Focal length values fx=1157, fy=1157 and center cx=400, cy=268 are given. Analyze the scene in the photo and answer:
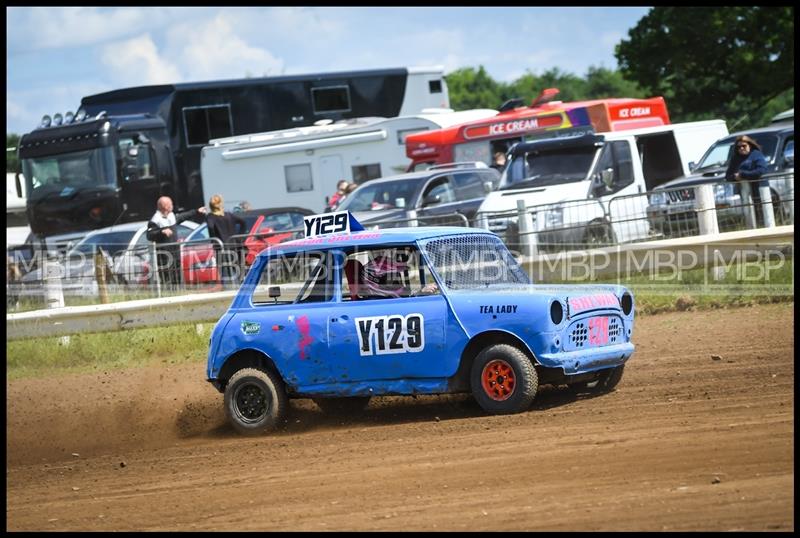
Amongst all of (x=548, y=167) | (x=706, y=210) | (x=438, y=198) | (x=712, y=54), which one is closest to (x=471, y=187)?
(x=438, y=198)

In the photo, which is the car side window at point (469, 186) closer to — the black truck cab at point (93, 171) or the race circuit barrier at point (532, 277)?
the race circuit barrier at point (532, 277)

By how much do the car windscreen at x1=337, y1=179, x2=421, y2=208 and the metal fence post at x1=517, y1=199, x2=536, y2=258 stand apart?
313cm

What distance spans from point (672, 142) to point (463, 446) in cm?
1181

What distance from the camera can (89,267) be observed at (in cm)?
1584

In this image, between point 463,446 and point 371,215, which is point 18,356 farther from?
point 463,446

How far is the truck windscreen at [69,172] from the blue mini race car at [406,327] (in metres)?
14.9

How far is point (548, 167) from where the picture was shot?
17.5 meters

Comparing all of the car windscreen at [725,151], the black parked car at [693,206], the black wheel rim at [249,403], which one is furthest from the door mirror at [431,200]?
the black wheel rim at [249,403]

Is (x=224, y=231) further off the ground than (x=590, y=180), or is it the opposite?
(x=590, y=180)

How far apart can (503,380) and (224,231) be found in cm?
813

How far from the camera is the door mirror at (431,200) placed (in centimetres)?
1795

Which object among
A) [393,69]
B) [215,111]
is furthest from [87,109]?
[393,69]

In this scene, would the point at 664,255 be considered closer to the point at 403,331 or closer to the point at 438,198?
the point at 438,198

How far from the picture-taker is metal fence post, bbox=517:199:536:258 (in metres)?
14.9
